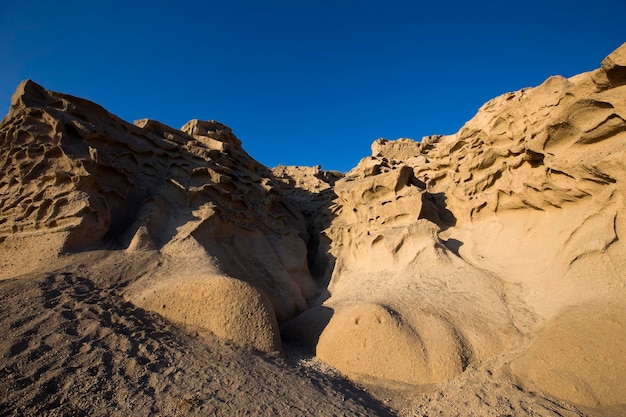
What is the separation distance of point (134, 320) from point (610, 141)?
9377mm

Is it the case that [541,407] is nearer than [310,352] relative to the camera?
Yes

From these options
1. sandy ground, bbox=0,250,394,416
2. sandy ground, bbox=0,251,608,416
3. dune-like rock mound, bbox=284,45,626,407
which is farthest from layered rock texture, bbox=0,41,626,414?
sandy ground, bbox=0,250,394,416

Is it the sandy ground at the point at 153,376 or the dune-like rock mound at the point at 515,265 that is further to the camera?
the dune-like rock mound at the point at 515,265

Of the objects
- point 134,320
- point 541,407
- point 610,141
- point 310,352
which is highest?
point 610,141

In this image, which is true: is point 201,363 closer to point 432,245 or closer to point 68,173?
point 68,173

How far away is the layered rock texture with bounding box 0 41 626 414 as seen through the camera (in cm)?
618

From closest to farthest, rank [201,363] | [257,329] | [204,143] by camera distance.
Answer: [201,363] → [257,329] → [204,143]

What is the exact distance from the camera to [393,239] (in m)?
10.1

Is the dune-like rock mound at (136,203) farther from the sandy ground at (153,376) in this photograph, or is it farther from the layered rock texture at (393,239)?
the sandy ground at (153,376)

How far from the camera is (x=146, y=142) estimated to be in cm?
1077

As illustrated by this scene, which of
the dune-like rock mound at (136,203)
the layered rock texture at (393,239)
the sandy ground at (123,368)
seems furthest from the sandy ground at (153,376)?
the dune-like rock mound at (136,203)

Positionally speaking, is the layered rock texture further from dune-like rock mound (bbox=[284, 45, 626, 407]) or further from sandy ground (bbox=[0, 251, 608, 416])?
sandy ground (bbox=[0, 251, 608, 416])

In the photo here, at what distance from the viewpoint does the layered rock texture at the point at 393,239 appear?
20.3ft

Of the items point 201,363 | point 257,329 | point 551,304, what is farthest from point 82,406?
point 551,304
